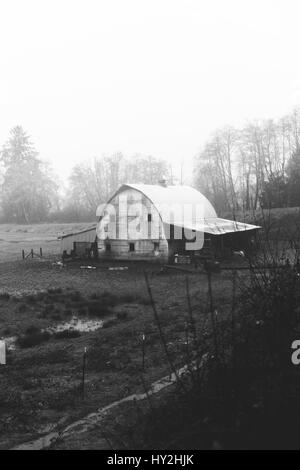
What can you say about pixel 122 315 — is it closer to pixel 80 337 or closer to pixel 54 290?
pixel 80 337

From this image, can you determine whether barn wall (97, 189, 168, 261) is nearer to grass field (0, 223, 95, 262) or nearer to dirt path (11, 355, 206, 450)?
grass field (0, 223, 95, 262)

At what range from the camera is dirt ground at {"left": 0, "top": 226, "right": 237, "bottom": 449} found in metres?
9.63

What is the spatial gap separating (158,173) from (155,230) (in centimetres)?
5062

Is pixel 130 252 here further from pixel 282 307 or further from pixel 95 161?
pixel 95 161

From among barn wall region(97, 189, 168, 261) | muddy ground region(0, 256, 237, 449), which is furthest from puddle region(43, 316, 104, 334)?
barn wall region(97, 189, 168, 261)

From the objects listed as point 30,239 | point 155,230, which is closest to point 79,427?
point 155,230

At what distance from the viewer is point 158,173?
263ft

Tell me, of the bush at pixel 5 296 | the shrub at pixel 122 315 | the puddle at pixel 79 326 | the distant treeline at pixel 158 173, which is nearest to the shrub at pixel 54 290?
the bush at pixel 5 296

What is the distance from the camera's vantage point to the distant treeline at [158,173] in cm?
6012

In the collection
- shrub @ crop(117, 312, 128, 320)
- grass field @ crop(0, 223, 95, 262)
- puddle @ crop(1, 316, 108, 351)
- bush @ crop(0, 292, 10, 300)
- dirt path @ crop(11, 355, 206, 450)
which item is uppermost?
grass field @ crop(0, 223, 95, 262)

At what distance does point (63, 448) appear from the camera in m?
7.57

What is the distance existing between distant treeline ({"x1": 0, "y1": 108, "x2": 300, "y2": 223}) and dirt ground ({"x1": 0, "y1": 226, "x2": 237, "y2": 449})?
2756 centimetres

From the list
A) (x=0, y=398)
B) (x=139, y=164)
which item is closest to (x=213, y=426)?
(x=0, y=398)
